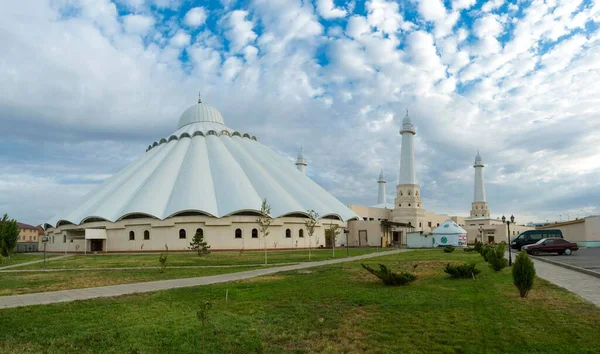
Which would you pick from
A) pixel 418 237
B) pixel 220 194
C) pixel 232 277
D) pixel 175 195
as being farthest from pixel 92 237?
pixel 418 237

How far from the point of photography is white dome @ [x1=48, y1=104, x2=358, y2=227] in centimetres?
4488

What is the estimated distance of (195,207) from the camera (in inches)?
1713

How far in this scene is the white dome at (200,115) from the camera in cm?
6675

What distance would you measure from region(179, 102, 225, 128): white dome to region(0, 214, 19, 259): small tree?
33970 mm

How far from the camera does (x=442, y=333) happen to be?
754 cm

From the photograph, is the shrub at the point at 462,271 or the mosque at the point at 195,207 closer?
the shrub at the point at 462,271

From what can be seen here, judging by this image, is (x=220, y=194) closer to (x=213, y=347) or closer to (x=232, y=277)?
(x=232, y=277)

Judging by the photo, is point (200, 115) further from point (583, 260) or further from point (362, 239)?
point (583, 260)

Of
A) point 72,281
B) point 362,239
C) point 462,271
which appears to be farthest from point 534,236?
point 72,281

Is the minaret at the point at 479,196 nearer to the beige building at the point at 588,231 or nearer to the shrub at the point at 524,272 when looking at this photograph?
the beige building at the point at 588,231

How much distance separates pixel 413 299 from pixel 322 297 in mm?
2354

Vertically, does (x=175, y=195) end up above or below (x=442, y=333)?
above

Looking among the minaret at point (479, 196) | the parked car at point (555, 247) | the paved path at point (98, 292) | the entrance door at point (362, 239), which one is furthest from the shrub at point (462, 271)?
the minaret at point (479, 196)

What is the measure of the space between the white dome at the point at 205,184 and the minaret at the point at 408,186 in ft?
51.4
